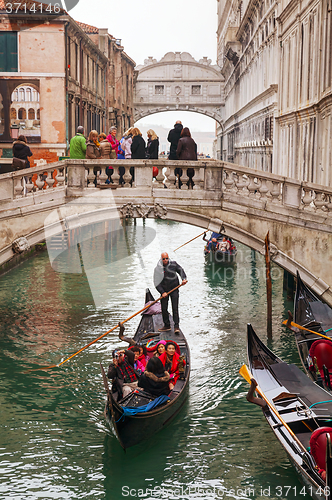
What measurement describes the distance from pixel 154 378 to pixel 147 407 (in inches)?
19.2

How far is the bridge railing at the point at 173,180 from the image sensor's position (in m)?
10.8

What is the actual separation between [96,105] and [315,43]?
13.7m

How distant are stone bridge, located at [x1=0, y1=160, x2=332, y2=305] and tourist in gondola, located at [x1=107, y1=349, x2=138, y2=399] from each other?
326 centimetres

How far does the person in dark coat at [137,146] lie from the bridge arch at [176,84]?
29.6 m

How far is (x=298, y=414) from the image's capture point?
7.66m

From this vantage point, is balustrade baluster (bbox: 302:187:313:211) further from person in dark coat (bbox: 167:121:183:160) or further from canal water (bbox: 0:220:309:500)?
canal water (bbox: 0:220:309:500)

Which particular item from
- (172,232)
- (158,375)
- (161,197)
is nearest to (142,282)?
(161,197)

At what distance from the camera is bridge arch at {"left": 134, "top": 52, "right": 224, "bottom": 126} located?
40.2 m

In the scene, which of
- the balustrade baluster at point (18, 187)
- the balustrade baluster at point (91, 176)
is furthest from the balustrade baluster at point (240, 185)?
the balustrade baluster at point (18, 187)

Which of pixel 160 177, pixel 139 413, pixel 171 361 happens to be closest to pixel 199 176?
pixel 160 177

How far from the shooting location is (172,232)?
31609mm

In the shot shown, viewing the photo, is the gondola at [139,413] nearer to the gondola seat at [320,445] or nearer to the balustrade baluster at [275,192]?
the gondola seat at [320,445]

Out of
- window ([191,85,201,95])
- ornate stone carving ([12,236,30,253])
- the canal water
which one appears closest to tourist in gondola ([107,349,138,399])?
the canal water

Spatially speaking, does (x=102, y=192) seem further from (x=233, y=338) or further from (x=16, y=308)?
(x=16, y=308)
